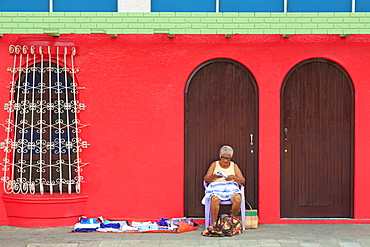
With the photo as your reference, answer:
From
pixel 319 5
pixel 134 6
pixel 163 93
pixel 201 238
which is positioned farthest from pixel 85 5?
pixel 201 238

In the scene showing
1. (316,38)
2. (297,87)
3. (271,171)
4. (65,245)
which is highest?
(316,38)

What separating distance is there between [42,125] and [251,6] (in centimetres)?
343

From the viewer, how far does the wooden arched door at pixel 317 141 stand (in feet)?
28.4

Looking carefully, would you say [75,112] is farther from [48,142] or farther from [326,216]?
[326,216]

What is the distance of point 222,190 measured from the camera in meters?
8.12

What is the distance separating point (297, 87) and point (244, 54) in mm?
901

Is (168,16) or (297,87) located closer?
(168,16)

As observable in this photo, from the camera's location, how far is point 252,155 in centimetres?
870

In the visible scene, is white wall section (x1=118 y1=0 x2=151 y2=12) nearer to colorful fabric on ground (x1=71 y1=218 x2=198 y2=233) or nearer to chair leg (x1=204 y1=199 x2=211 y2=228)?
chair leg (x1=204 y1=199 x2=211 y2=228)

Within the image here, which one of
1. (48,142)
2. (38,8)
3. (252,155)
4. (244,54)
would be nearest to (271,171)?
(252,155)

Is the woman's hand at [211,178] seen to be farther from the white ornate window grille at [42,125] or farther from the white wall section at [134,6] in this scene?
the white wall section at [134,6]

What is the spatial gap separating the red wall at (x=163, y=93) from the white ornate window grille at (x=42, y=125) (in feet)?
0.49

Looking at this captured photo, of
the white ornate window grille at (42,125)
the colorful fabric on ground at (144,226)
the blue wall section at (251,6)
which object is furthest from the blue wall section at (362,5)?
the white ornate window grille at (42,125)

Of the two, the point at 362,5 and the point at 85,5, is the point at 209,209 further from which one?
the point at 362,5
